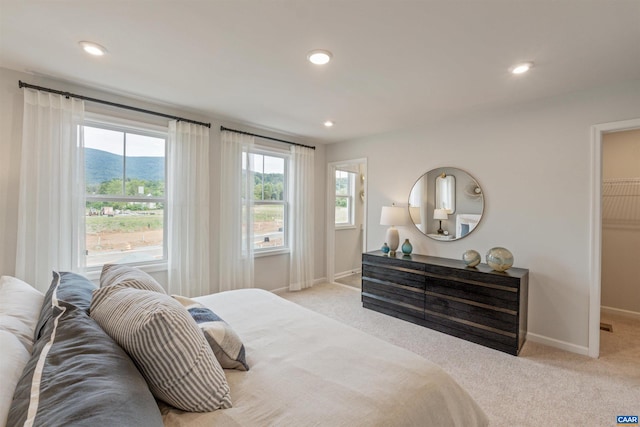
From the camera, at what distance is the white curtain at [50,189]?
2.43 meters

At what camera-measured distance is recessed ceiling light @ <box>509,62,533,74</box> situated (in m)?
2.21

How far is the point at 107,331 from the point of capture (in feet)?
3.52

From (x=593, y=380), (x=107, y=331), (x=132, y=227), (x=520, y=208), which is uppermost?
(x=520, y=208)

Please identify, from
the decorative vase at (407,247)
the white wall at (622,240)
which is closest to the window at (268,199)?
the decorative vase at (407,247)

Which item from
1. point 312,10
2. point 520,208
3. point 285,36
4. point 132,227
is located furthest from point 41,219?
point 520,208

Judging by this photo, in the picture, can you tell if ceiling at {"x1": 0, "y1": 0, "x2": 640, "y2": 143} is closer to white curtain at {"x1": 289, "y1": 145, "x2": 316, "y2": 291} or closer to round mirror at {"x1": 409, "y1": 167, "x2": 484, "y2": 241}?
round mirror at {"x1": 409, "y1": 167, "x2": 484, "y2": 241}

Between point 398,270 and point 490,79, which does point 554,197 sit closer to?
point 490,79

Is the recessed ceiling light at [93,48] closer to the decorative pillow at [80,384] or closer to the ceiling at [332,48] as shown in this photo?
the ceiling at [332,48]

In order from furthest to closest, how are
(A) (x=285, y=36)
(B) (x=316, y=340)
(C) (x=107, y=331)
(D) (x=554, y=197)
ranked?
1. (D) (x=554, y=197)
2. (A) (x=285, y=36)
3. (B) (x=316, y=340)
4. (C) (x=107, y=331)

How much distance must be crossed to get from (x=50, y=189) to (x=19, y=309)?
1706mm

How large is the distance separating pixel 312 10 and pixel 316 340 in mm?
1838

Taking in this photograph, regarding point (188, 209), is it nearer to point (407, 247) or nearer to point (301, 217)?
point (301, 217)

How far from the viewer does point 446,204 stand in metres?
3.64

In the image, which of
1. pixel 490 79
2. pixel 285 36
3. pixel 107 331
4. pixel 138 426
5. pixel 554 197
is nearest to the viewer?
pixel 138 426
